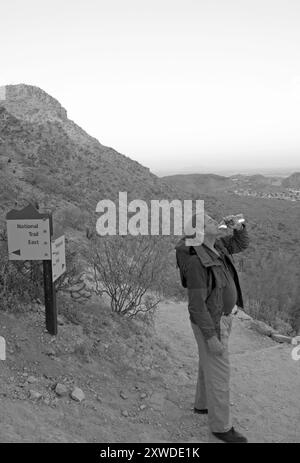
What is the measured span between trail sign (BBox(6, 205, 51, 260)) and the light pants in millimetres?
1878

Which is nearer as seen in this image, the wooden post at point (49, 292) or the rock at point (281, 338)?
the wooden post at point (49, 292)

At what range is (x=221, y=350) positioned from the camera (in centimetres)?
374

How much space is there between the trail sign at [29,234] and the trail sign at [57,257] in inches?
4.5

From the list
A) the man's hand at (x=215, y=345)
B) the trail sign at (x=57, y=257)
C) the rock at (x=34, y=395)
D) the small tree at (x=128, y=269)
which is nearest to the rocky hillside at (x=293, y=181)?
the small tree at (x=128, y=269)

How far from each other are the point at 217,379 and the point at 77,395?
1.39m

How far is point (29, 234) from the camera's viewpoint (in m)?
4.88

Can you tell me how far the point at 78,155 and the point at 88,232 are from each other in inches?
673

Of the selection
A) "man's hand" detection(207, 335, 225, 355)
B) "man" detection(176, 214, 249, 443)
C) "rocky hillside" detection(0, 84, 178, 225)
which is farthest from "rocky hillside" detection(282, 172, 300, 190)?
"man's hand" detection(207, 335, 225, 355)

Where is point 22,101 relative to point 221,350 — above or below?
above

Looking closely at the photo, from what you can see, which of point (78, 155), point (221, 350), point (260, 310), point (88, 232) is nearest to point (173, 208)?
point (78, 155)

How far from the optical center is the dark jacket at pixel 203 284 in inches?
145

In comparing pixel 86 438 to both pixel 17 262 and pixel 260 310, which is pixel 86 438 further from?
pixel 260 310

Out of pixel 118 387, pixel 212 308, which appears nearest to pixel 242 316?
pixel 118 387

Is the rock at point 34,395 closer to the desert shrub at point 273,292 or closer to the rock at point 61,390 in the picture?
the rock at point 61,390
